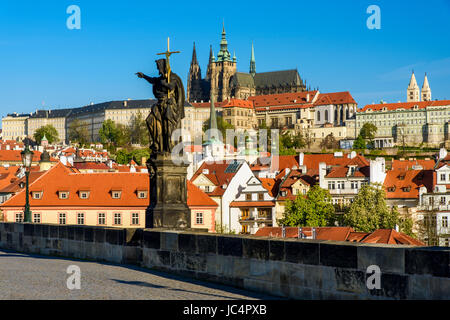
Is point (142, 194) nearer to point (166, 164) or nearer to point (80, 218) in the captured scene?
point (80, 218)

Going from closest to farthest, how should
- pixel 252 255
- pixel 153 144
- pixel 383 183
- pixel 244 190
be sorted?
pixel 252 255
pixel 153 144
pixel 244 190
pixel 383 183

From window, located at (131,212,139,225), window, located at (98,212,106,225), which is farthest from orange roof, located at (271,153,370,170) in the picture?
window, located at (98,212,106,225)

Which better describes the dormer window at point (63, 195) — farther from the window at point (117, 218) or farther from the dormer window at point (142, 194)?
the dormer window at point (142, 194)

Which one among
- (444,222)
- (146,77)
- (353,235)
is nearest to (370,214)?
(444,222)

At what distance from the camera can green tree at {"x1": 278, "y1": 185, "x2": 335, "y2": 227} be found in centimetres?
6906

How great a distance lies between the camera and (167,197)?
15727 millimetres

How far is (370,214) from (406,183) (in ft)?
52.9

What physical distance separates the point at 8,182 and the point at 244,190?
2431 cm

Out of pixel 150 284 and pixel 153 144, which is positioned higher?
pixel 153 144

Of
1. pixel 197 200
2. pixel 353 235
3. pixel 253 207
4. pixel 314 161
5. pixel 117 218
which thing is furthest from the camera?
pixel 314 161

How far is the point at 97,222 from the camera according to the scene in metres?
60.8

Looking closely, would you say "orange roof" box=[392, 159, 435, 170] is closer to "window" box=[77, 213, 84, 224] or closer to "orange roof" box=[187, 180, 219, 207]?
"orange roof" box=[187, 180, 219, 207]
